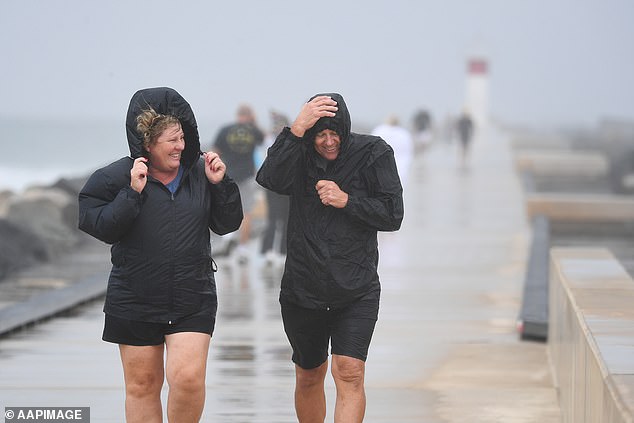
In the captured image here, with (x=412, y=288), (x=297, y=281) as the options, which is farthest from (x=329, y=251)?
(x=412, y=288)

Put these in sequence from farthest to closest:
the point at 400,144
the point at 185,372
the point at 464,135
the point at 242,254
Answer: the point at 464,135, the point at 400,144, the point at 242,254, the point at 185,372

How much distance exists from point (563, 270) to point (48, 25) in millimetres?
7989

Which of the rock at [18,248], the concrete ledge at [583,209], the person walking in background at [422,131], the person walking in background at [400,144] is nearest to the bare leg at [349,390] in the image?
the person walking in background at [400,144]

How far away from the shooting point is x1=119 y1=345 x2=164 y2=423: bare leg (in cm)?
596

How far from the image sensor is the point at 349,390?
631cm

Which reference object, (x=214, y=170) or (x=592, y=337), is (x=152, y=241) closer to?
(x=214, y=170)

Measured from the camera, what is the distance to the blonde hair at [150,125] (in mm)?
5926

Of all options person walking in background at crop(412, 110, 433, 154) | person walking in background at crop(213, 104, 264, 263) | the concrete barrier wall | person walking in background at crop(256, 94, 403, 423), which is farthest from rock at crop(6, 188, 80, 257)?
person walking in background at crop(256, 94, 403, 423)

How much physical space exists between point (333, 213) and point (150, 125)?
0.98m

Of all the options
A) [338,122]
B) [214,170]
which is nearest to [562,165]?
[338,122]

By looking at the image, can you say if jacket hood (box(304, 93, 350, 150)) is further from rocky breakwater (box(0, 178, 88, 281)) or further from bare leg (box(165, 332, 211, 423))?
rocky breakwater (box(0, 178, 88, 281))

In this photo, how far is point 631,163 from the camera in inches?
2130

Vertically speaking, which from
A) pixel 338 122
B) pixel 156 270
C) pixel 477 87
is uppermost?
pixel 338 122

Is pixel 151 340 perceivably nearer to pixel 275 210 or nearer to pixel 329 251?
pixel 329 251
